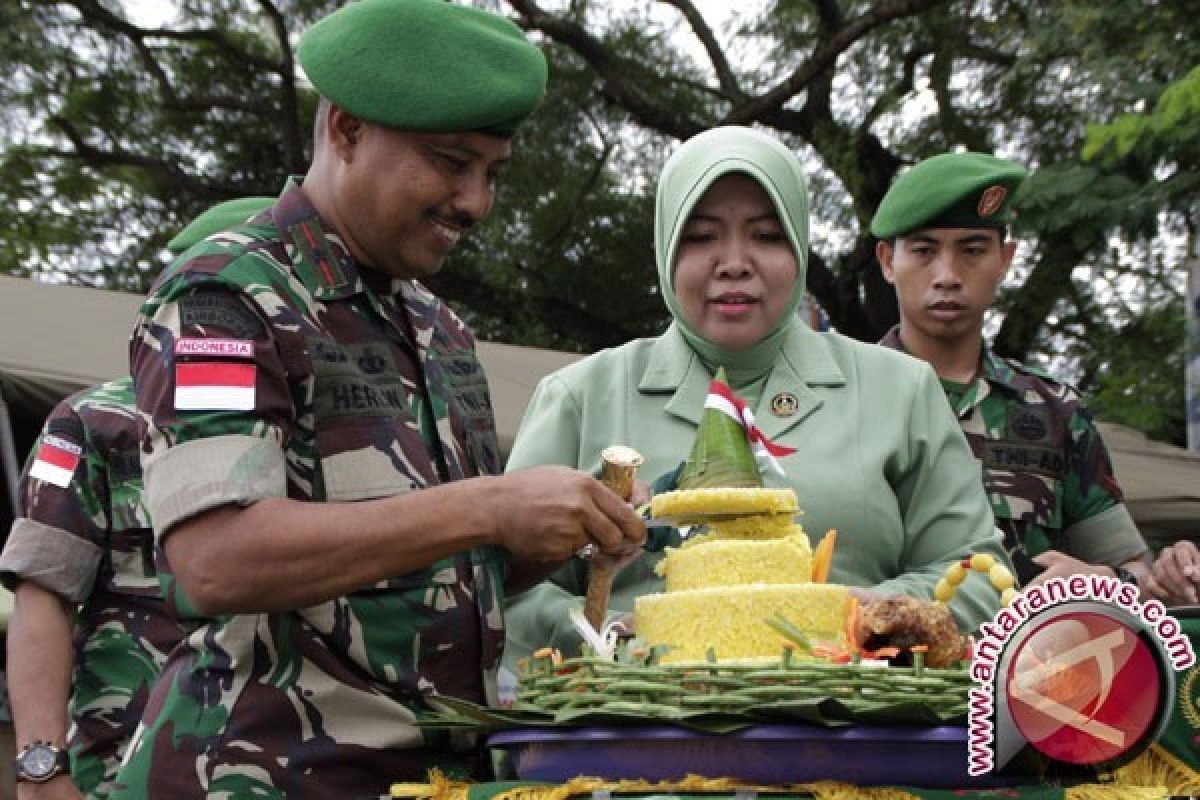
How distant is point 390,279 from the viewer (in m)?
2.51

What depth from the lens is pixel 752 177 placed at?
280cm

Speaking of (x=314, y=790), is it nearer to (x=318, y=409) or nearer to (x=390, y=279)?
(x=318, y=409)

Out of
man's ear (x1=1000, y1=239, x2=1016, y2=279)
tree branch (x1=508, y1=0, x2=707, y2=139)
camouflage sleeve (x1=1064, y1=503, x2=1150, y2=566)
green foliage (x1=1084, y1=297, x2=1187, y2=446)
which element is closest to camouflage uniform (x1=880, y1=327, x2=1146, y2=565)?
camouflage sleeve (x1=1064, y1=503, x2=1150, y2=566)

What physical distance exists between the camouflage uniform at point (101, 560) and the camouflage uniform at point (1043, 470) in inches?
68.3

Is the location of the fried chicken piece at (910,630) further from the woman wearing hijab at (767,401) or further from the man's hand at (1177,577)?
the man's hand at (1177,577)

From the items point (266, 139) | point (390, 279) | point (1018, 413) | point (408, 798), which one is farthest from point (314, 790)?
point (266, 139)

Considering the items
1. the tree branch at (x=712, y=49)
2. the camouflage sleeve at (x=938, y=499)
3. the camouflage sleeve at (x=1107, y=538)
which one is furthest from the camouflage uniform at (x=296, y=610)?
the tree branch at (x=712, y=49)

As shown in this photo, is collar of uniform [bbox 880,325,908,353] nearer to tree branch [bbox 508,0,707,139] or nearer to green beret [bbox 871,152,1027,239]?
green beret [bbox 871,152,1027,239]

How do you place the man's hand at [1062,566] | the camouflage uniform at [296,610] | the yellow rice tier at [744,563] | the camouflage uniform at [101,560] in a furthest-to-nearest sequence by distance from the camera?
the camouflage uniform at [101,560] < the man's hand at [1062,566] < the yellow rice tier at [744,563] < the camouflage uniform at [296,610]

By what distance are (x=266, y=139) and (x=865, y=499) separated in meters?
14.2

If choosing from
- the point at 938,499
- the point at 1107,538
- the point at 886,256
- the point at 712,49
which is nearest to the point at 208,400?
the point at 938,499

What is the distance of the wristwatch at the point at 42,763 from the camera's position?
3.57 meters

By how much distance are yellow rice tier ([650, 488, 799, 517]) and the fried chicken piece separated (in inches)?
9.6

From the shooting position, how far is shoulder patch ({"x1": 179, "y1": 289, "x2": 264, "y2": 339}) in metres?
2.17
